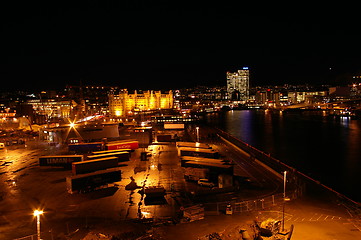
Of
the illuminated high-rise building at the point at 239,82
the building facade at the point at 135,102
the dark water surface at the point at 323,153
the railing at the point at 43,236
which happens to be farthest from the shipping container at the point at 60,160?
the illuminated high-rise building at the point at 239,82

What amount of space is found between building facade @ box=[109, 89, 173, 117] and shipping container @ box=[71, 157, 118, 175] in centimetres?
5071

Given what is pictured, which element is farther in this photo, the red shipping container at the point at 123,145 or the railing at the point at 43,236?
the red shipping container at the point at 123,145

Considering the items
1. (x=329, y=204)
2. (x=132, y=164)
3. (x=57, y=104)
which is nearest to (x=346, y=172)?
(x=329, y=204)

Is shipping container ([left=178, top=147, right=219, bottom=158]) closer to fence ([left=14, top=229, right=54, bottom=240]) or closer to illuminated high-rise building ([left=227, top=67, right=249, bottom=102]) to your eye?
fence ([left=14, top=229, right=54, bottom=240])

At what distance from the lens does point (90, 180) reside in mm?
11445

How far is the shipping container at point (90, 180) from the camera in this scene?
11078 mm

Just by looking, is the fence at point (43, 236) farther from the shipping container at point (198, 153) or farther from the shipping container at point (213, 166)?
the shipping container at point (198, 153)

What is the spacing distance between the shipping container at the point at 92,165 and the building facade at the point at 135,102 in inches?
1997

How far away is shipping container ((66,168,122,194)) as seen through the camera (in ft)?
36.3

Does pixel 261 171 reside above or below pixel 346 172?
above

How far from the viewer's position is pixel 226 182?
1137 cm

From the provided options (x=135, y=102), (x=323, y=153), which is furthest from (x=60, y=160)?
(x=135, y=102)

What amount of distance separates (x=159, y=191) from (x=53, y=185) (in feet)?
17.6

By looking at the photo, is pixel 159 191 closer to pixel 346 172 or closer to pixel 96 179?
pixel 96 179
